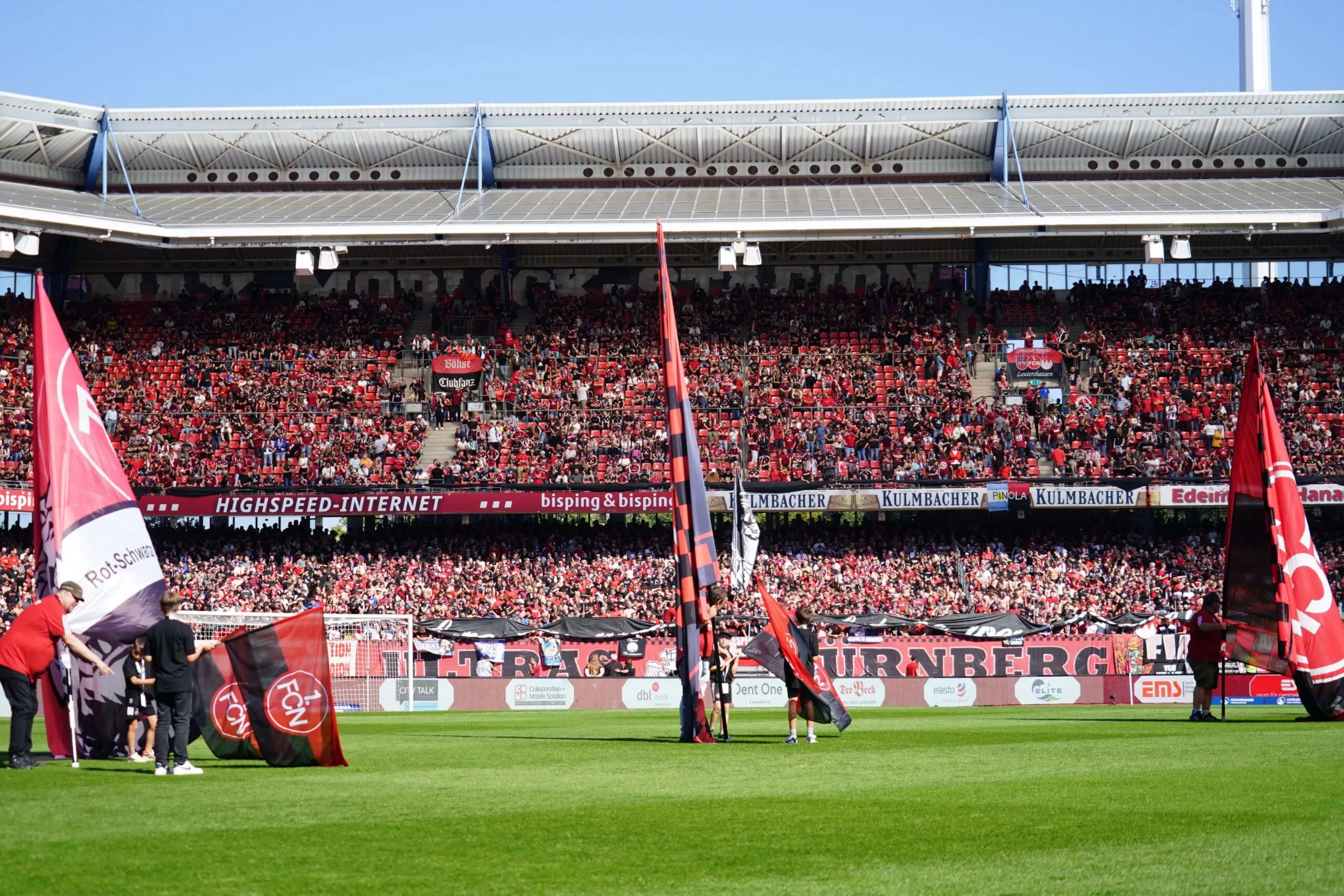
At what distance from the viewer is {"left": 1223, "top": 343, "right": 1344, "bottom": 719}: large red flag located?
18766mm

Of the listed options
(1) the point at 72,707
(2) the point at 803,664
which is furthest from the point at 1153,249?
(1) the point at 72,707

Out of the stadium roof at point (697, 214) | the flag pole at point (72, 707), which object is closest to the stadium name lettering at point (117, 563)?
the flag pole at point (72, 707)

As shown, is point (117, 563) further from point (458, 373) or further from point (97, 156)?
point (97, 156)

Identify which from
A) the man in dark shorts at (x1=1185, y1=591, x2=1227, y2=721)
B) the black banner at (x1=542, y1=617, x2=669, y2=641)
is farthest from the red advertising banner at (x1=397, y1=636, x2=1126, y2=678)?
the man in dark shorts at (x1=1185, y1=591, x2=1227, y2=721)

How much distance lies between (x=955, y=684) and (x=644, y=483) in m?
14.3

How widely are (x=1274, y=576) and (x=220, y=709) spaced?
13544 millimetres

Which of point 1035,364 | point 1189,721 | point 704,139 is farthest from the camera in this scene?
point 704,139

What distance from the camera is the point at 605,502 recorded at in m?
43.0

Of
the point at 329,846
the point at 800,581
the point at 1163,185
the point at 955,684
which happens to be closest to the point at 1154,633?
the point at 955,684

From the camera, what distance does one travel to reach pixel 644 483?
4334 centimetres

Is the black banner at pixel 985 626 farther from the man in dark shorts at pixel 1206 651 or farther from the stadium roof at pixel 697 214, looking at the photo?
the man in dark shorts at pixel 1206 651

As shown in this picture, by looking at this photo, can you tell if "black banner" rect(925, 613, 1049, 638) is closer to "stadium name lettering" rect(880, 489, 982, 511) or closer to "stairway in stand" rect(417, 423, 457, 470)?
"stadium name lettering" rect(880, 489, 982, 511)

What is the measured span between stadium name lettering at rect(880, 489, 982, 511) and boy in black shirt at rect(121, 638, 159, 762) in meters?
29.9

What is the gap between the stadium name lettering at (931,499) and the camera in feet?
139
